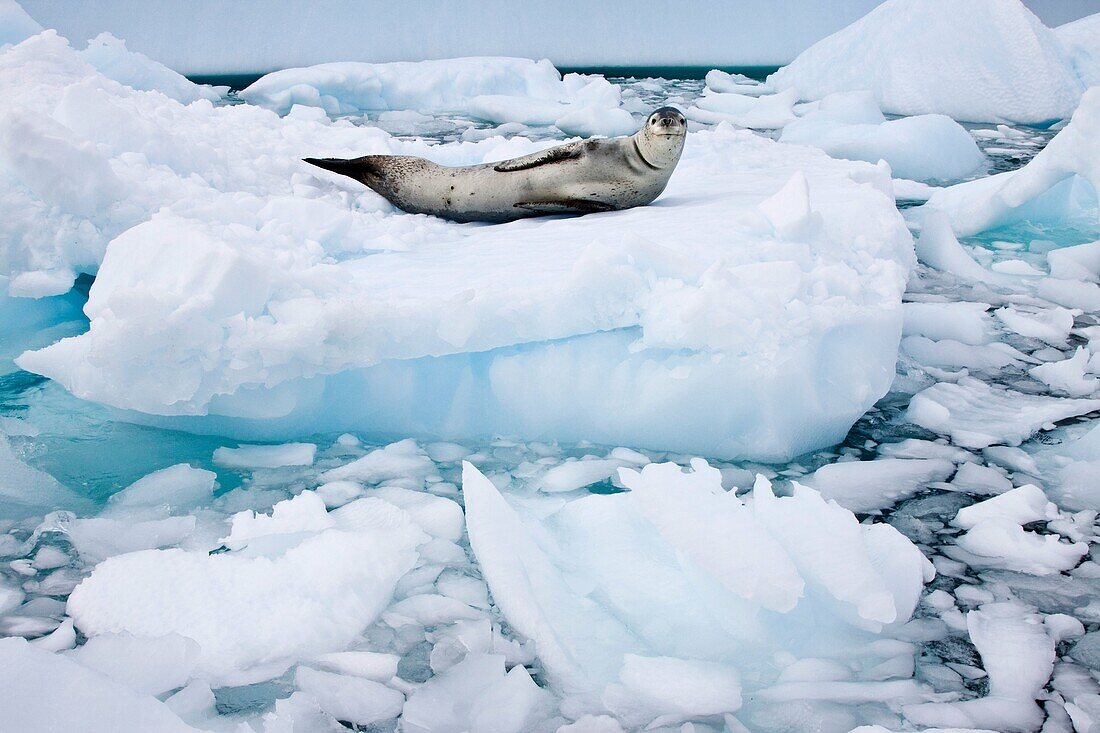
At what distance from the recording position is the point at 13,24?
17.1ft

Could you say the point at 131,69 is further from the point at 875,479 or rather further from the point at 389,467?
the point at 875,479

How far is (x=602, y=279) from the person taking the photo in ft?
6.73

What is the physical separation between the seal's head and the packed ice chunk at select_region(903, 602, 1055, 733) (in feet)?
6.50

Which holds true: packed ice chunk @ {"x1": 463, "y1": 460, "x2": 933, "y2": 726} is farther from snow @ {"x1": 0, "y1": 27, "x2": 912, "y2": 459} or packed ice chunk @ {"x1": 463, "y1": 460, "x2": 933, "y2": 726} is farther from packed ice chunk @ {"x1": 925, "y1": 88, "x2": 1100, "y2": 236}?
packed ice chunk @ {"x1": 925, "y1": 88, "x2": 1100, "y2": 236}

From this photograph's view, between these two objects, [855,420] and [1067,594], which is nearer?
[1067,594]

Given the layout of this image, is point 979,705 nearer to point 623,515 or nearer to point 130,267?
point 623,515

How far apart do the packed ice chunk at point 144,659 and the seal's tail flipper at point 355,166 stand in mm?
2382

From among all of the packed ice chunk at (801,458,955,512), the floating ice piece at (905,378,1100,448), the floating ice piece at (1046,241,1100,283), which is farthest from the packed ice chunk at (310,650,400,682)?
the floating ice piece at (1046,241,1100,283)

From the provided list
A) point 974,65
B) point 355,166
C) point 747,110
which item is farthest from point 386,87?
point 355,166

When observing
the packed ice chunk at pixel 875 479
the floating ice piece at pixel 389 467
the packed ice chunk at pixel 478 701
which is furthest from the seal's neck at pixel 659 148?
the packed ice chunk at pixel 478 701

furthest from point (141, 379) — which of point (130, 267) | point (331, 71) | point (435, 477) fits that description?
point (331, 71)

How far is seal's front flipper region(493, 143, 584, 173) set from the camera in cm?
305

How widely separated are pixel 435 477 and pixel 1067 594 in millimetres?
1283

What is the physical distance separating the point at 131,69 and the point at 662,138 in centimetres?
618
